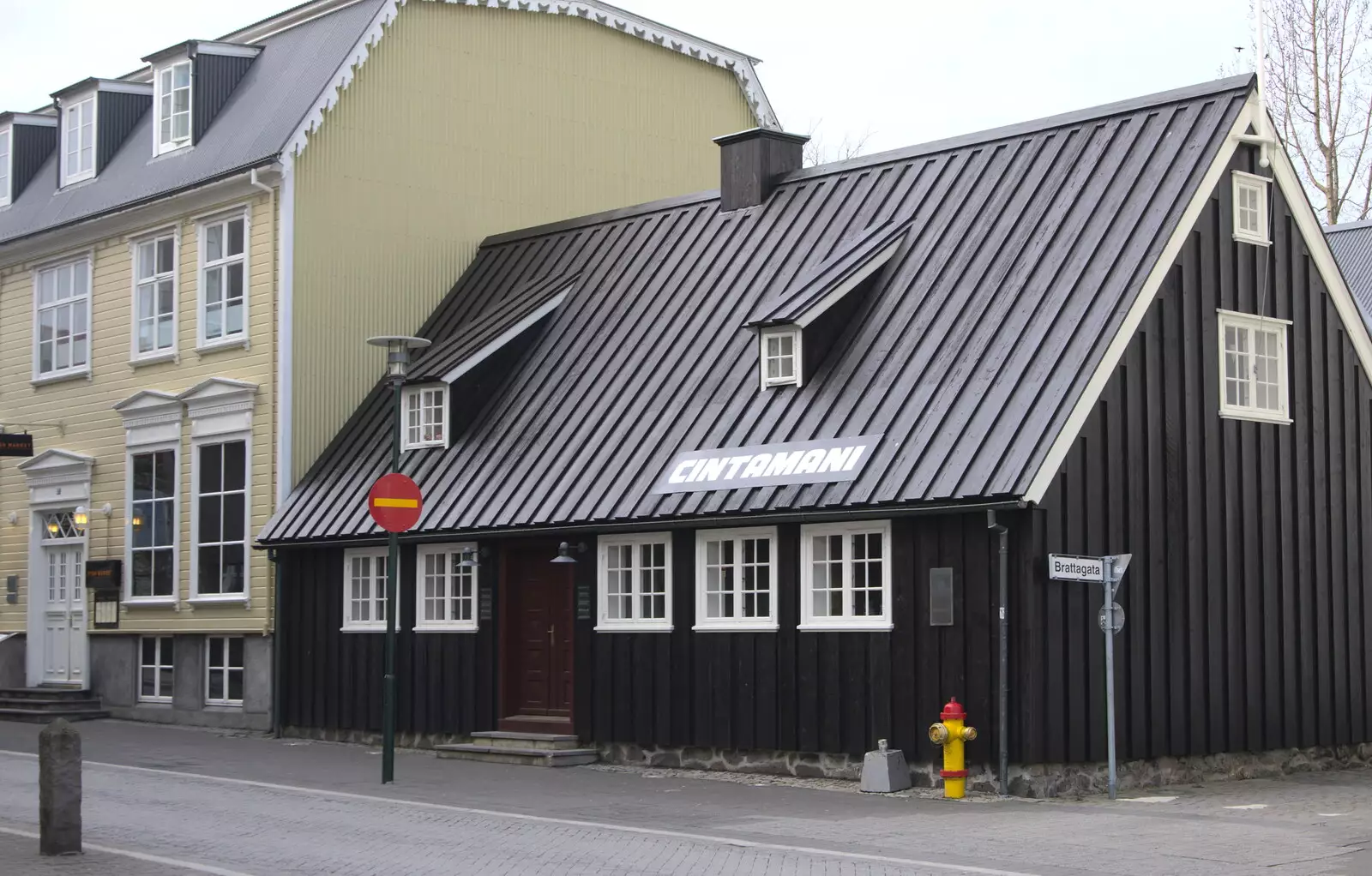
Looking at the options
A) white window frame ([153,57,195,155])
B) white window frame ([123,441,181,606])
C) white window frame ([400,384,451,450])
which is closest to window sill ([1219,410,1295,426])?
white window frame ([400,384,451,450])

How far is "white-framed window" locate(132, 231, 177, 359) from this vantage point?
28516 millimetres

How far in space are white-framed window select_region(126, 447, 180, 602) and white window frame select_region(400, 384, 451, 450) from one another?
16.2 feet

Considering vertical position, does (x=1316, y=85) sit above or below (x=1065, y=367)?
above

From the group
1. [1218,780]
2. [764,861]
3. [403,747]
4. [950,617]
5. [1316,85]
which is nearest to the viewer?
[764,861]

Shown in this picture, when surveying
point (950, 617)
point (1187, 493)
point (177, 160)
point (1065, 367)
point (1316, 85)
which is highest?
point (1316, 85)

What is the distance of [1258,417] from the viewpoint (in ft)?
66.6

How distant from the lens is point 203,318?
91.4ft

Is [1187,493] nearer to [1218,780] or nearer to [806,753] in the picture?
[1218,780]

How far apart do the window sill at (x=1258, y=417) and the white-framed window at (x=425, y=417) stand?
394 inches

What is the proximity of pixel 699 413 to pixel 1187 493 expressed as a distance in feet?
18.2

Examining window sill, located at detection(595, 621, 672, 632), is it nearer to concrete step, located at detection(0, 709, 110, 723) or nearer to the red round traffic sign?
the red round traffic sign

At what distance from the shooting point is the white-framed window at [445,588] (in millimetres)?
23109

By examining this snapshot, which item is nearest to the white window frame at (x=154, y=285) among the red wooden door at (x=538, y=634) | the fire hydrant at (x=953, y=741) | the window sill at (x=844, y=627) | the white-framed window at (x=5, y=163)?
the white-framed window at (x=5, y=163)

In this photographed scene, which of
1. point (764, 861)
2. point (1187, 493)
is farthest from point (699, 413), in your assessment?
point (764, 861)
